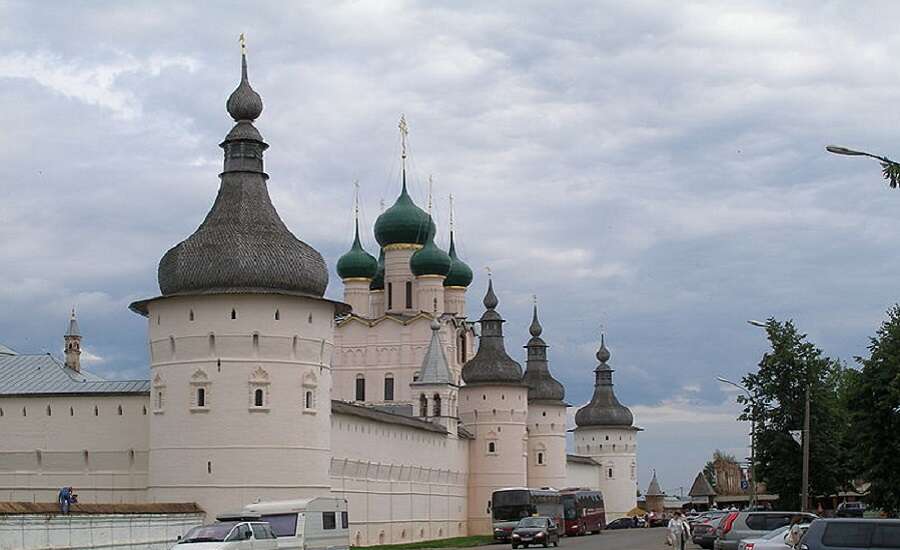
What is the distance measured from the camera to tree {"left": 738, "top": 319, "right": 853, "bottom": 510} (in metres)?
43.2

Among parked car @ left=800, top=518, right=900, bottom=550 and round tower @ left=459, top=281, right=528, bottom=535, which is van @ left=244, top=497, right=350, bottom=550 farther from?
round tower @ left=459, top=281, right=528, bottom=535

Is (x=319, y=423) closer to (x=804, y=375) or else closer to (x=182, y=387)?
(x=182, y=387)

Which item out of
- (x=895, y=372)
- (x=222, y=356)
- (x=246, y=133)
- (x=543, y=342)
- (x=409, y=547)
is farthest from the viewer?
(x=543, y=342)

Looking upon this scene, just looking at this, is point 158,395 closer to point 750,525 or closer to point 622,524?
point 750,525

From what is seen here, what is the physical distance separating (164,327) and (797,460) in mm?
19889

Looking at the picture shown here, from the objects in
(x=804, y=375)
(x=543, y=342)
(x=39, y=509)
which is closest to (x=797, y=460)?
(x=804, y=375)

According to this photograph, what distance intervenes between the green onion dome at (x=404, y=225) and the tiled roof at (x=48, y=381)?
2944 cm

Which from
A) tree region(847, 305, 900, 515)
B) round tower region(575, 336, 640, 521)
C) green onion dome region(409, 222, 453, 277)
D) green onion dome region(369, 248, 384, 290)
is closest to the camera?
tree region(847, 305, 900, 515)

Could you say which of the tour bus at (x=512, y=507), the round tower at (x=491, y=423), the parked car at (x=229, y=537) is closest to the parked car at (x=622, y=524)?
the round tower at (x=491, y=423)

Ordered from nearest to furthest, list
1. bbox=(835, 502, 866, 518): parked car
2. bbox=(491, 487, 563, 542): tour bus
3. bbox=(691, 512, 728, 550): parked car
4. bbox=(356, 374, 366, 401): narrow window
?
bbox=(691, 512, 728, 550): parked car, bbox=(835, 502, 866, 518): parked car, bbox=(491, 487, 563, 542): tour bus, bbox=(356, 374, 366, 401): narrow window

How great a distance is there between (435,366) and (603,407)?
3269cm

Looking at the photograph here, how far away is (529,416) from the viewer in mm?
78500

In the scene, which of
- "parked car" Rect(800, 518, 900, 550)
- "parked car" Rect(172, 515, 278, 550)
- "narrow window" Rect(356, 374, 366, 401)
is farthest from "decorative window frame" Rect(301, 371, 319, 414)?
"narrow window" Rect(356, 374, 366, 401)

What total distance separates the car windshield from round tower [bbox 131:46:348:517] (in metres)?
18.3
